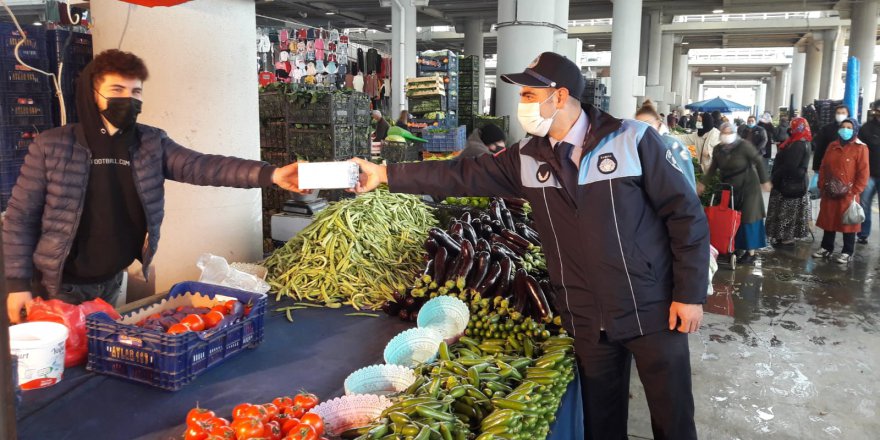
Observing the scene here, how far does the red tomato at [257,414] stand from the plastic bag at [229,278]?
185 centimetres

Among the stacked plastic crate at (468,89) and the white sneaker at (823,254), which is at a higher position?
the stacked plastic crate at (468,89)

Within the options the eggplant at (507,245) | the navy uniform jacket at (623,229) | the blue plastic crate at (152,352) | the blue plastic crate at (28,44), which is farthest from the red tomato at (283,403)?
the blue plastic crate at (28,44)

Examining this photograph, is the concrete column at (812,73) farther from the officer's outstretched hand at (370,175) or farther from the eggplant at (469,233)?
the officer's outstretched hand at (370,175)

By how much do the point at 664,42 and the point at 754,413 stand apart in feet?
112

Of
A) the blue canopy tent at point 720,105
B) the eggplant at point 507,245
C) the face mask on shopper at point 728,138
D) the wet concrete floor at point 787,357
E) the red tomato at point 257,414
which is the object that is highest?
the blue canopy tent at point 720,105

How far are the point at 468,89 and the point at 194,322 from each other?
12.3 meters

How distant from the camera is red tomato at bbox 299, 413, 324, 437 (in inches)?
84.0

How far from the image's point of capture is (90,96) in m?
3.03

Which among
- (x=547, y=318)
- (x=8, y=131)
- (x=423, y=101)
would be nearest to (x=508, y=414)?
(x=547, y=318)

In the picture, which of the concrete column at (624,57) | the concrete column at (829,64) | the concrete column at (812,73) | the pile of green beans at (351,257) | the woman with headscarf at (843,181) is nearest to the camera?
the pile of green beans at (351,257)

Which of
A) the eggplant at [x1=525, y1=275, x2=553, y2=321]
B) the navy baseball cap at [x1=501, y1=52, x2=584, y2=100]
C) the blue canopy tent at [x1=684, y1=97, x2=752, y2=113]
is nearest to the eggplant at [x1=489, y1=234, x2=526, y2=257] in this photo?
the eggplant at [x1=525, y1=275, x2=553, y2=321]

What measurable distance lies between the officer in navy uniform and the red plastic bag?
2137 millimetres

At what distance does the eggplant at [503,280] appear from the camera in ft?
12.6

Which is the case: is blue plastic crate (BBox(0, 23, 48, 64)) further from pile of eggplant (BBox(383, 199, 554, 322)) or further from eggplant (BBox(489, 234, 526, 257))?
eggplant (BBox(489, 234, 526, 257))
